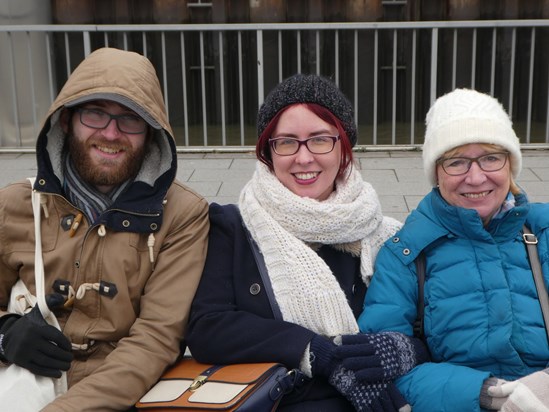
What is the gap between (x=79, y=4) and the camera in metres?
11.1

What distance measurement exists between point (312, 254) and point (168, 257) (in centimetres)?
54

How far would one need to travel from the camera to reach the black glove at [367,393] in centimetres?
262

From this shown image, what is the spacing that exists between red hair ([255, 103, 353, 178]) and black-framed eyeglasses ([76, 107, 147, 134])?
1.62 ft

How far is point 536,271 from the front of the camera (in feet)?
9.02

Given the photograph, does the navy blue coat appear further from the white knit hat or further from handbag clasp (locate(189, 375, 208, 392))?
the white knit hat

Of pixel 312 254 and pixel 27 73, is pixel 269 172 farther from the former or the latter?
pixel 27 73

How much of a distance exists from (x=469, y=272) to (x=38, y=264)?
1.54 m

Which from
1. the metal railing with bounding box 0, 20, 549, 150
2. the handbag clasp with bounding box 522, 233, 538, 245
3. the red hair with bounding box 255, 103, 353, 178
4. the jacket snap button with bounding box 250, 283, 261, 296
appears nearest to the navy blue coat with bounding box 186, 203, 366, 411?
the jacket snap button with bounding box 250, 283, 261, 296

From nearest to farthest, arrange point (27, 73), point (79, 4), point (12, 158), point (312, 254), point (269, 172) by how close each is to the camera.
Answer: point (312, 254) < point (269, 172) < point (12, 158) < point (27, 73) < point (79, 4)

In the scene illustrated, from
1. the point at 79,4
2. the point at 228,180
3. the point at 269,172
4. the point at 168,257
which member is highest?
the point at 79,4

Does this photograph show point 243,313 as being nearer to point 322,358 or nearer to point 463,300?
point 322,358

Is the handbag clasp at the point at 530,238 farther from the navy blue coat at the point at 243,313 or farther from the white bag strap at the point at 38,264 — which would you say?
the white bag strap at the point at 38,264

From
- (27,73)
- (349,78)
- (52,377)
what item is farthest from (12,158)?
(52,377)

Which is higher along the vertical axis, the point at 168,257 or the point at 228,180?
the point at 168,257
